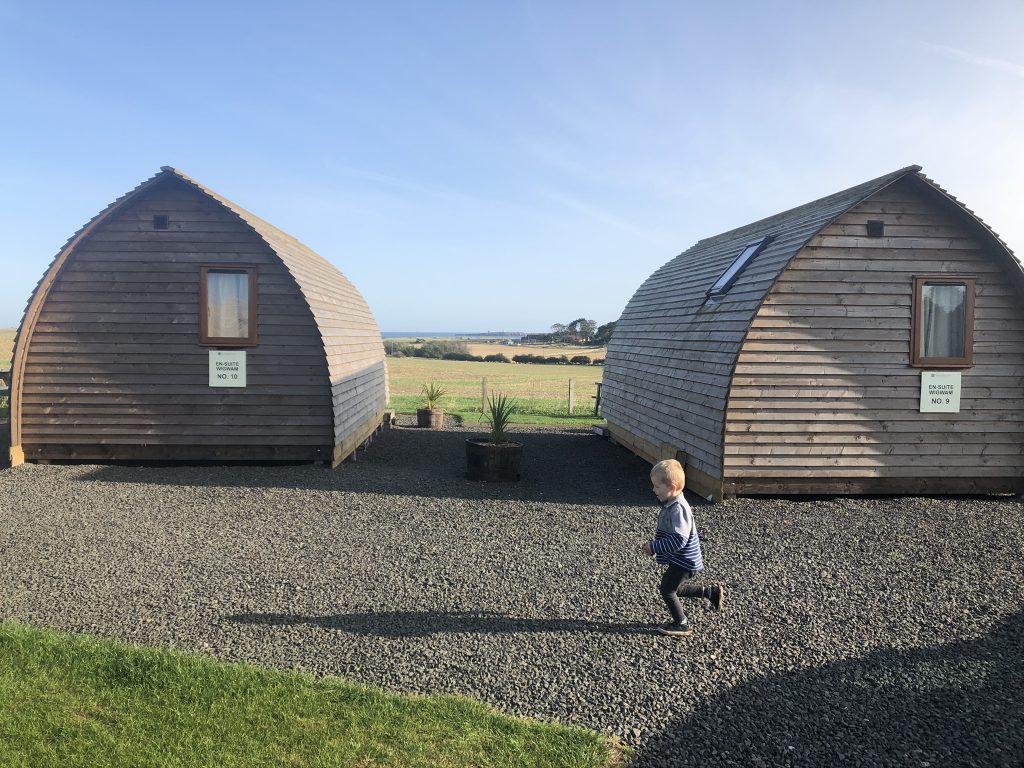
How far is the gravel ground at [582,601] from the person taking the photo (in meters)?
4.29

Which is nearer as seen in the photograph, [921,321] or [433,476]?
[921,321]

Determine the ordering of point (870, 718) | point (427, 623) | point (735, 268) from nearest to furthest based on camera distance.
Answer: point (870, 718) → point (427, 623) → point (735, 268)

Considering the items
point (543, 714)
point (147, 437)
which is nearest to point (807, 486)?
point (543, 714)

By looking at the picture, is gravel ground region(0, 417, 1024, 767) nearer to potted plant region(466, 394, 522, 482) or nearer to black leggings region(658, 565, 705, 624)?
black leggings region(658, 565, 705, 624)

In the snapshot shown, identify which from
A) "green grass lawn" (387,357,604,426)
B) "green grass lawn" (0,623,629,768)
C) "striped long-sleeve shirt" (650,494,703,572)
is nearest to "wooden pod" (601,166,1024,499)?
"striped long-sleeve shirt" (650,494,703,572)

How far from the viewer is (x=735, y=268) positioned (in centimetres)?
1134

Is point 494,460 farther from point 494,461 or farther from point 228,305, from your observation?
point 228,305

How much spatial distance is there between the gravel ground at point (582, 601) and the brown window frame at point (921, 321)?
201 centimetres

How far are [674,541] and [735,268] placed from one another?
7.26 meters

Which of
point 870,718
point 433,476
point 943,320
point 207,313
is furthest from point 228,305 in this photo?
point 943,320

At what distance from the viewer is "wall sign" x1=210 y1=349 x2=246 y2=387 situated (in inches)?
449

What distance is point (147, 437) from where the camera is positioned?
1140 cm

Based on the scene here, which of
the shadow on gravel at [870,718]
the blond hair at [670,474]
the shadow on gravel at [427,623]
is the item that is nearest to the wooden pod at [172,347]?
the shadow on gravel at [427,623]

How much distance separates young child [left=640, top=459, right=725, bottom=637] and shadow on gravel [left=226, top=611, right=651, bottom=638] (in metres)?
0.31
